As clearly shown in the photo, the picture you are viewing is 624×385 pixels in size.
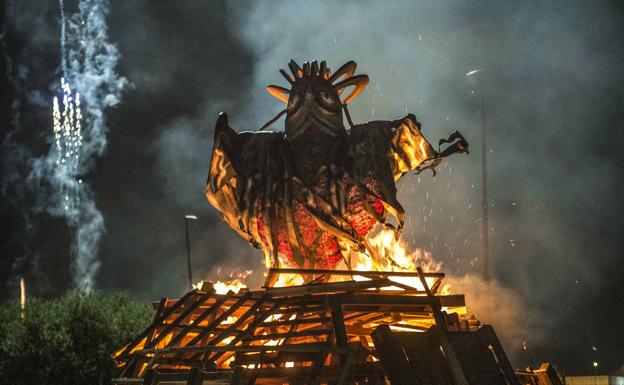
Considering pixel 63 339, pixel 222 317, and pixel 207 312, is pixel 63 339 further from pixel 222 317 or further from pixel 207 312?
pixel 222 317

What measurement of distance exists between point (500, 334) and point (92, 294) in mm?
16350

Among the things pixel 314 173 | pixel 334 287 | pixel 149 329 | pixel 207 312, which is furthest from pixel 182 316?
pixel 314 173

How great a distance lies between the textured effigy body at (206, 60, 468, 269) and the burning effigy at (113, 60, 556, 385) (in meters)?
0.02

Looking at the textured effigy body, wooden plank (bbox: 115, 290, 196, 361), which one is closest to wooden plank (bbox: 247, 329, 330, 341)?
wooden plank (bbox: 115, 290, 196, 361)

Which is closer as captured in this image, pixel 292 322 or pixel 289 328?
pixel 292 322

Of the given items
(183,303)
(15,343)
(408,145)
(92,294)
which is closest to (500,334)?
(92,294)

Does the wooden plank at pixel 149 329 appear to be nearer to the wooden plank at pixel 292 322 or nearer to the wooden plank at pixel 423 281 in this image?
the wooden plank at pixel 292 322

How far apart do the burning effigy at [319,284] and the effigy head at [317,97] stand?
2cm

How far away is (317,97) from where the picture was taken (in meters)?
13.2

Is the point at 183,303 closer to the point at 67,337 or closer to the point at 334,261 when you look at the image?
the point at 334,261

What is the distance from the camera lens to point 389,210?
12.6 metres

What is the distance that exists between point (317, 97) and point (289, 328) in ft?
13.0

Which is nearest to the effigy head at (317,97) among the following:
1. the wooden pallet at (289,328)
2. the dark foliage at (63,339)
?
the wooden pallet at (289,328)

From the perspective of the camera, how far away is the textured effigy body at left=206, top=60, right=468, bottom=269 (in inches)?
493
